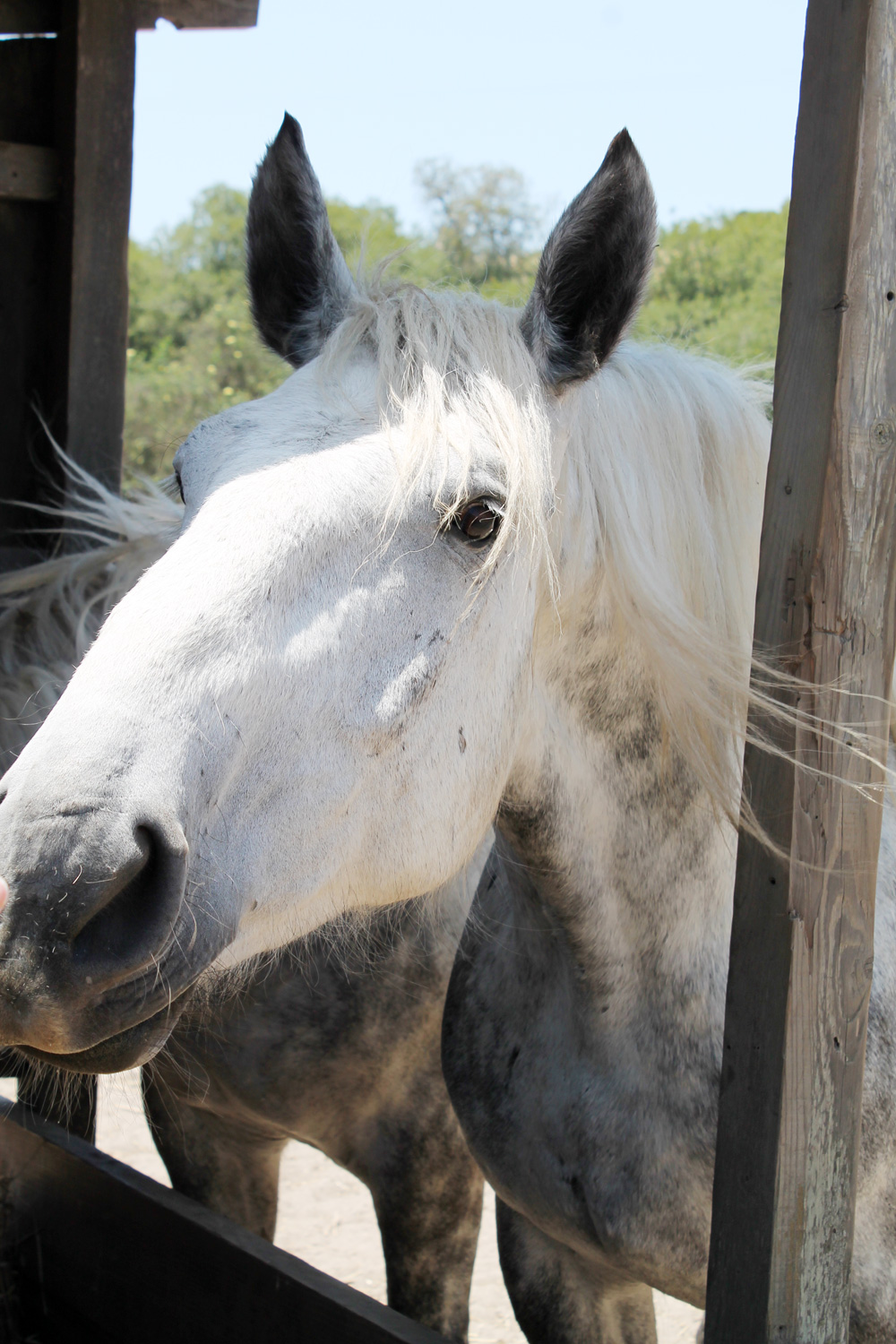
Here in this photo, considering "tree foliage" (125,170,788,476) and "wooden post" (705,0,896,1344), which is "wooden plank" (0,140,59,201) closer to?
"wooden post" (705,0,896,1344)

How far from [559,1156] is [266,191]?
1.61 metres

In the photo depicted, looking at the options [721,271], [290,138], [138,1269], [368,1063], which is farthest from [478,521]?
[721,271]

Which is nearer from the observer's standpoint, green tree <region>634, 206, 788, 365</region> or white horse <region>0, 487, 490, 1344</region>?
white horse <region>0, 487, 490, 1344</region>

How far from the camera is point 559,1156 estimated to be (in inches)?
71.8

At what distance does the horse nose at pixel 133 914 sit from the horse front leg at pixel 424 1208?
1.54 meters

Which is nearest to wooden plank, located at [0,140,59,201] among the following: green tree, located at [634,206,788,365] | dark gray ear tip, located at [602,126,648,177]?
dark gray ear tip, located at [602,126,648,177]

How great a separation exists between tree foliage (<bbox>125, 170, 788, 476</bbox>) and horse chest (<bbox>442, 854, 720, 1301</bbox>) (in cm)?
1295

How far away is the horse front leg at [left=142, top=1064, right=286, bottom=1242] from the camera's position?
2.74 metres

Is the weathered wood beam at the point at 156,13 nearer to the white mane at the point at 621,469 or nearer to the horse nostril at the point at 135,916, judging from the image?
the white mane at the point at 621,469

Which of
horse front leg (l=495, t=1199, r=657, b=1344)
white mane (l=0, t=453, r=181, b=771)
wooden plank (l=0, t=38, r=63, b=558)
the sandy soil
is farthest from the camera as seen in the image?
the sandy soil

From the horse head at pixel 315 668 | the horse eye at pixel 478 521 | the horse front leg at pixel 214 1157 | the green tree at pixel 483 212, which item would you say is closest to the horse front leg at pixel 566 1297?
the horse front leg at pixel 214 1157

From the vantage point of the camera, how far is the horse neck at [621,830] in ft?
5.63

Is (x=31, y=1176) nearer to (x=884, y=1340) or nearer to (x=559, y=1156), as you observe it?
(x=559, y=1156)

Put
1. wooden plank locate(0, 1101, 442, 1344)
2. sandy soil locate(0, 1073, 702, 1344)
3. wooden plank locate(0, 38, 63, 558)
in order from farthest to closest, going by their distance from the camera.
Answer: sandy soil locate(0, 1073, 702, 1344) → wooden plank locate(0, 38, 63, 558) → wooden plank locate(0, 1101, 442, 1344)
